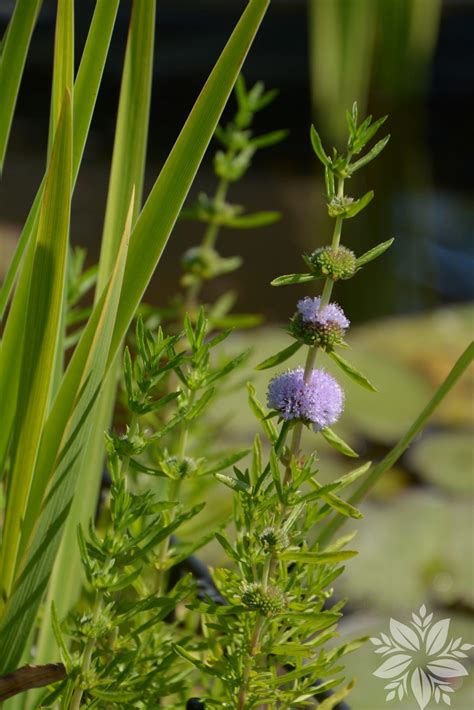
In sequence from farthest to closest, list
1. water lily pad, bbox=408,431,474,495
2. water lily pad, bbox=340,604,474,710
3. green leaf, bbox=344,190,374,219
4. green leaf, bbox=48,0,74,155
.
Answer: water lily pad, bbox=408,431,474,495 → water lily pad, bbox=340,604,474,710 → green leaf, bbox=48,0,74,155 → green leaf, bbox=344,190,374,219

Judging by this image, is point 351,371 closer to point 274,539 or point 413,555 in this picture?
point 274,539

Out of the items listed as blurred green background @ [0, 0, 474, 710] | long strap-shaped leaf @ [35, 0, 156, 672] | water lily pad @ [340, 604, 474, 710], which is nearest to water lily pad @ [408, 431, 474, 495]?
blurred green background @ [0, 0, 474, 710]

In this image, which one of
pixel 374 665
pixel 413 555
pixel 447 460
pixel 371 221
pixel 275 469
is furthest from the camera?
pixel 371 221

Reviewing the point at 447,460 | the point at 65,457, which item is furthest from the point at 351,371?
the point at 447,460

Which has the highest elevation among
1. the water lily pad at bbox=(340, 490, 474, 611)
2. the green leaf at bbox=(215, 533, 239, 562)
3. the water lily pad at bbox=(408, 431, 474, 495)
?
the water lily pad at bbox=(408, 431, 474, 495)

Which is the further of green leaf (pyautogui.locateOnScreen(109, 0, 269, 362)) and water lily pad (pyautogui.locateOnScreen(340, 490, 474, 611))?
water lily pad (pyautogui.locateOnScreen(340, 490, 474, 611))

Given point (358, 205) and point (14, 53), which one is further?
point (14, 53)

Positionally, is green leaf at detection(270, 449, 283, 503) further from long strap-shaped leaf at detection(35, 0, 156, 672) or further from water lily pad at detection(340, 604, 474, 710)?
water lily pad at detection(340, 604, 474, 710)

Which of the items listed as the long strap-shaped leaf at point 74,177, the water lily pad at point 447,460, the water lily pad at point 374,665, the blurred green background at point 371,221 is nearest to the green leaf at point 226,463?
the long strap-shaped leaf at point 74,177

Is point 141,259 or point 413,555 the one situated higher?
point 413,555
